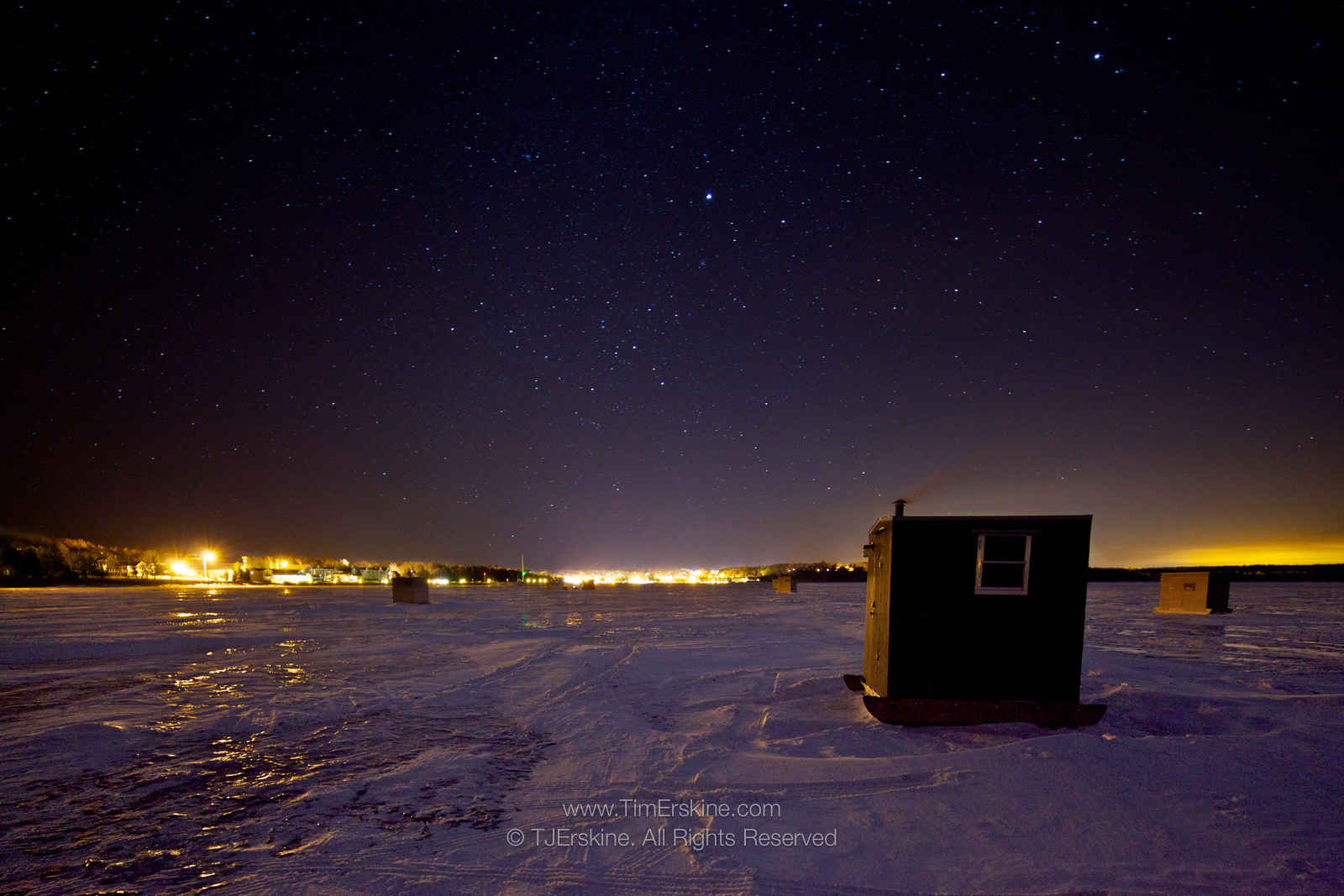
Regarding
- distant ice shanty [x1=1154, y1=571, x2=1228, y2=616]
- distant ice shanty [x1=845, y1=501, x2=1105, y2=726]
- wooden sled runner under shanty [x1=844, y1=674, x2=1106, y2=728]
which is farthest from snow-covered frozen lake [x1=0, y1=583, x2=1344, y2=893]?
distant ice shanty [x1=1154, y1=571, x2=1228, y2=616]

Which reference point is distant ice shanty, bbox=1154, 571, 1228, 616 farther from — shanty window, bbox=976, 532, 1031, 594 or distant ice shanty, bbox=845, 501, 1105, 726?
shanty window, bbox=976, 532, 1031, 594

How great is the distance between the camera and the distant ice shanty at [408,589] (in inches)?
1625

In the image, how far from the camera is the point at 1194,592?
3281cm

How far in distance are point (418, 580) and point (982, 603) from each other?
41.1m

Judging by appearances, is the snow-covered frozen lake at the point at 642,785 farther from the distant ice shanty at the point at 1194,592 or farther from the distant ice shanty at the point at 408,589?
the distant ice shanty at the point at 408,589

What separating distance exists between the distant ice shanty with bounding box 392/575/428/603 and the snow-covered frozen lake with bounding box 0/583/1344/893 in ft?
90.1

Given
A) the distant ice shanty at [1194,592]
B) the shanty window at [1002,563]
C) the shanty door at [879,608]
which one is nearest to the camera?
the shanty window at [1002,563]

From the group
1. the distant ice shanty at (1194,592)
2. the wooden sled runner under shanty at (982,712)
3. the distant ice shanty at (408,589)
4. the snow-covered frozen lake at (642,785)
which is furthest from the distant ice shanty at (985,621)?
the distant ice shanty at (408,589)

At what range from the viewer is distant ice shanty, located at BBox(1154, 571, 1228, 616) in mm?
31922

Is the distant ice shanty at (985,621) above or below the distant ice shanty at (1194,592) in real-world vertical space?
above

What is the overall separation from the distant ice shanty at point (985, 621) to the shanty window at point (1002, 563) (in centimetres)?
1

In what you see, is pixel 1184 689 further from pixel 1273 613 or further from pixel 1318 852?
pixel 1273 613

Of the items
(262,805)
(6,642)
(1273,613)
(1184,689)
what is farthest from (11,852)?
(1273,613)

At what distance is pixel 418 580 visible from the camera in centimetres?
4178
